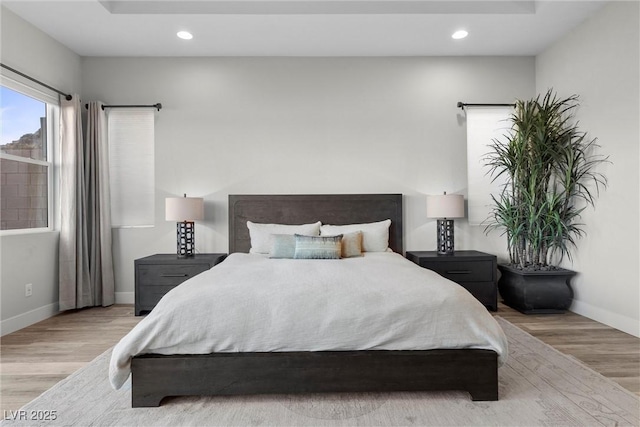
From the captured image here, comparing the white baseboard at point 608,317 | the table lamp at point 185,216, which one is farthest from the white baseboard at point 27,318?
the white baseboard at point 608,317

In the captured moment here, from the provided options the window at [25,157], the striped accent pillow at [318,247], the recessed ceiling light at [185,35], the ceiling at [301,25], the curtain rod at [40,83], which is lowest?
the striped accent pillow at [318,247]

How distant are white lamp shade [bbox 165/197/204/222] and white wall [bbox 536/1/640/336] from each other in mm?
3846

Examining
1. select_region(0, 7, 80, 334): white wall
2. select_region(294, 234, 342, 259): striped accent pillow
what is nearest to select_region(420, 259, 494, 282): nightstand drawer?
select_region(294, 234, 342, 259): striped accent pillow

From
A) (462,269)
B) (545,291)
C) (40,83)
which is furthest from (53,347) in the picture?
(545,291)

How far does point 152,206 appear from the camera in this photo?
4.27m

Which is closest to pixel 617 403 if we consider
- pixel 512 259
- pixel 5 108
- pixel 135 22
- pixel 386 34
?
pixel 512 259

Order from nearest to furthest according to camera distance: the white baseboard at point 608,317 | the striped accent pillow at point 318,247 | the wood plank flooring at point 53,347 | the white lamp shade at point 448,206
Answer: the wood plank flooring at point 53,347, the white baseboard at point 608,317, the striped accent pillow at point 318,247, the white lamp shade at point 448,206

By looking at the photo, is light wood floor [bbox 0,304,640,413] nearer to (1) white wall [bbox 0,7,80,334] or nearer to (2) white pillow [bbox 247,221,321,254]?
(1) white wall [bbox 0,7,80,334]

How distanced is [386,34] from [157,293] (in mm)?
3414

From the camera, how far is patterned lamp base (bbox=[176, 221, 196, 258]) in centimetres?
396

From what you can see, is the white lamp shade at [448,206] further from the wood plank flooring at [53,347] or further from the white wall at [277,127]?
the wood plank flooring at [53,347]

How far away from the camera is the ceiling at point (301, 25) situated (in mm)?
3314

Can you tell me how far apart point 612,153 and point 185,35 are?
4079mm

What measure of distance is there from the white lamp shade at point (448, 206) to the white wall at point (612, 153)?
44.2 inches
